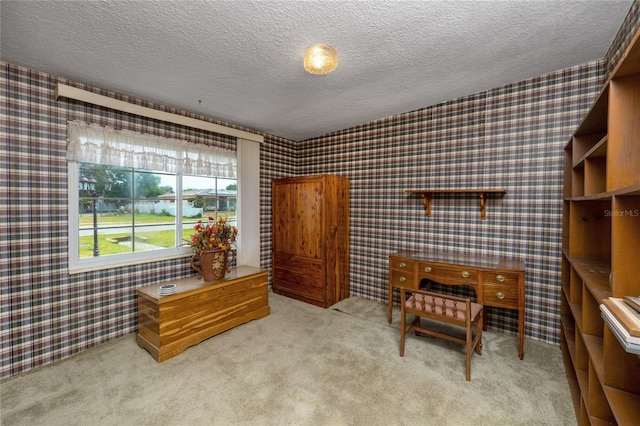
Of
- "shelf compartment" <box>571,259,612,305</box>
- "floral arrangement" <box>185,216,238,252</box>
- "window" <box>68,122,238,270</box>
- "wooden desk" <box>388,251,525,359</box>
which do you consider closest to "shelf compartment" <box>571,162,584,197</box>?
"shelf compartment" <box>571,259,612,305</box>

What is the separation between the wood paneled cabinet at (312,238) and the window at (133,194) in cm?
91

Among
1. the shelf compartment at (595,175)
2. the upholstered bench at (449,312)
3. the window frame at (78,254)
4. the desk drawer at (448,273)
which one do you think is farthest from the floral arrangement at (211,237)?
the shelf compartment at (595,175)

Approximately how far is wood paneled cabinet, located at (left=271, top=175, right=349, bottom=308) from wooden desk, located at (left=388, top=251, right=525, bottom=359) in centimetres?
89

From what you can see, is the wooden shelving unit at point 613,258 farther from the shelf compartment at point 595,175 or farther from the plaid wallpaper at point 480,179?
the plaid wallpaper at point 480,179

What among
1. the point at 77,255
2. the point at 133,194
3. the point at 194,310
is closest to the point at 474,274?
the point at 194,310

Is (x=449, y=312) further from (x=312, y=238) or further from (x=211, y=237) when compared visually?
(x=211, y=237)

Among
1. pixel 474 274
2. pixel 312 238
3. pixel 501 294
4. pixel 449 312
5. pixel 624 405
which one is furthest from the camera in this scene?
pixel 312 238

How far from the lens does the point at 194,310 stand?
2.49m

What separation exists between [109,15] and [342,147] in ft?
9.20

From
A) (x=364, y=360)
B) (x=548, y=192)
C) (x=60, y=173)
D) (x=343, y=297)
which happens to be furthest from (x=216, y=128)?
(x=548, y=192)

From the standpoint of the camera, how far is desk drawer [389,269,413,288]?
9.00ft

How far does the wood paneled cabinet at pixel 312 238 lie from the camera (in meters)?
3.48

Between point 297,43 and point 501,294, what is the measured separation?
2.47 metres

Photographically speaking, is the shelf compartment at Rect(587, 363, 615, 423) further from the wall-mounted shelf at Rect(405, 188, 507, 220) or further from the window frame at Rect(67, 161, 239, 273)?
the window frame at Rect(67, 161, 239, 273)
